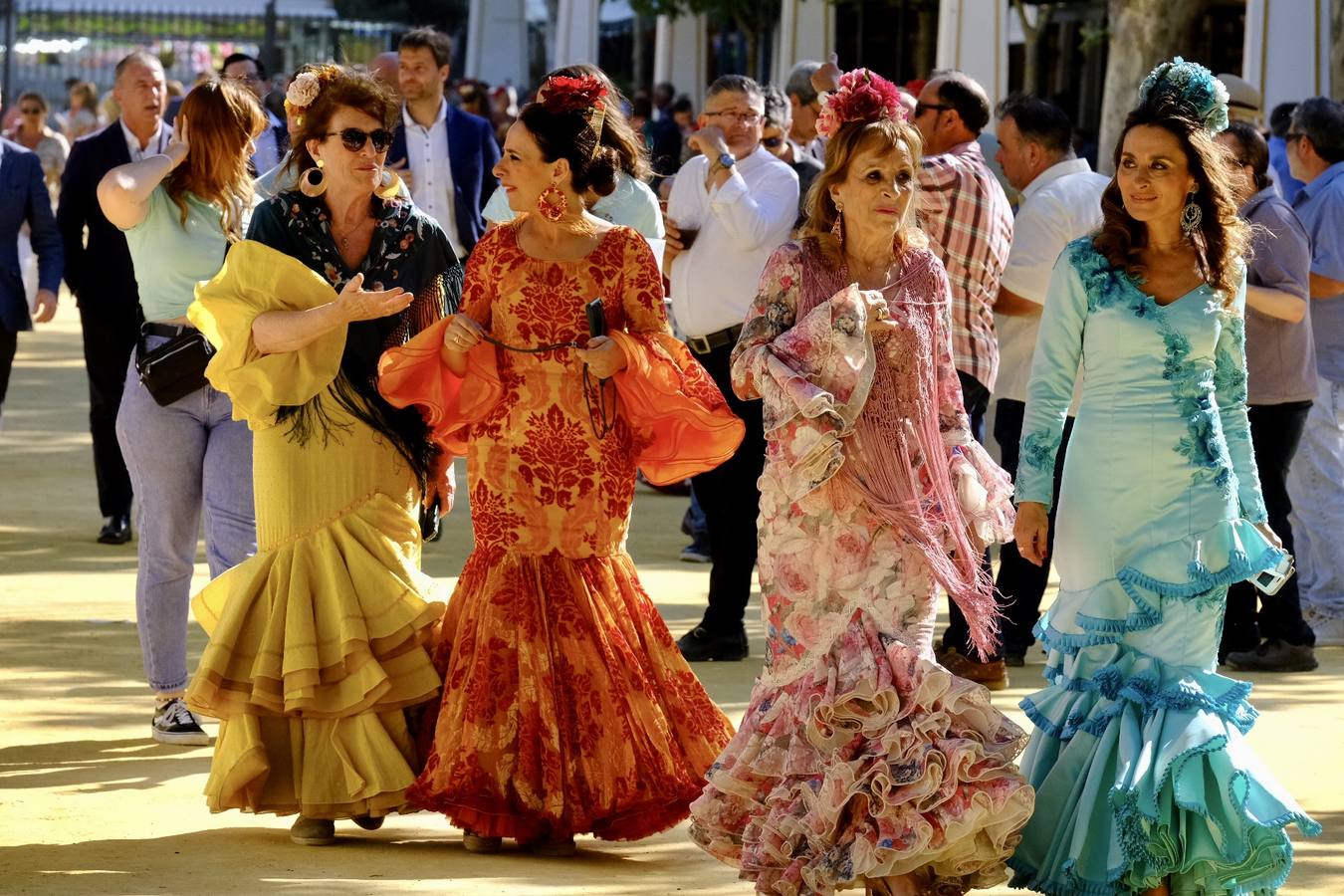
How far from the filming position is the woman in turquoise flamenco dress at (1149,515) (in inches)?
208

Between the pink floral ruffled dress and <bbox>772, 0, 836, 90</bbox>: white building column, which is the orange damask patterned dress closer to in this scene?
the pink floral ruffled dress

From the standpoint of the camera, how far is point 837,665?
5.38 meters

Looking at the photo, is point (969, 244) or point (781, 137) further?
point (781, 137)

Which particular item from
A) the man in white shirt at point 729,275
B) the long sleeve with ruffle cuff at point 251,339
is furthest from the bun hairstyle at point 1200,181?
the man in white shirt at point 729,275

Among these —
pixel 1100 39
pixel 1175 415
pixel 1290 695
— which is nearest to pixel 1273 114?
pixel 1290 695

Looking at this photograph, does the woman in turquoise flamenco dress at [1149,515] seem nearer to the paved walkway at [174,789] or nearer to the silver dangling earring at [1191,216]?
the silver dangling earring at [1191,216]

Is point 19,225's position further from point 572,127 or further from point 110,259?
point 572,127

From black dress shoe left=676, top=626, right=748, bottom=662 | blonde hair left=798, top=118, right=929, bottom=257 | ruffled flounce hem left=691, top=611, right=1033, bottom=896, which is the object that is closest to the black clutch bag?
blonde hair left=798, top=118, right=929, bottom=257

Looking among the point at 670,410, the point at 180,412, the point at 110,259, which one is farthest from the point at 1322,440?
the point at 110,259

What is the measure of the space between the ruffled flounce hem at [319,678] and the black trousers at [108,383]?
15.8 feet

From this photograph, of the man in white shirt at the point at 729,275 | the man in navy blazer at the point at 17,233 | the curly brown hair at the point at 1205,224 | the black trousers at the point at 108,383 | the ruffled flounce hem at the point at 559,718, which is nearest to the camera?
the curly brown hair at the point at 1205,224

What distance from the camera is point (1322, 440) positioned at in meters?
9.50

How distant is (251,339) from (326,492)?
0.48 m

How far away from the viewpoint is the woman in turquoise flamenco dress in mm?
5273
